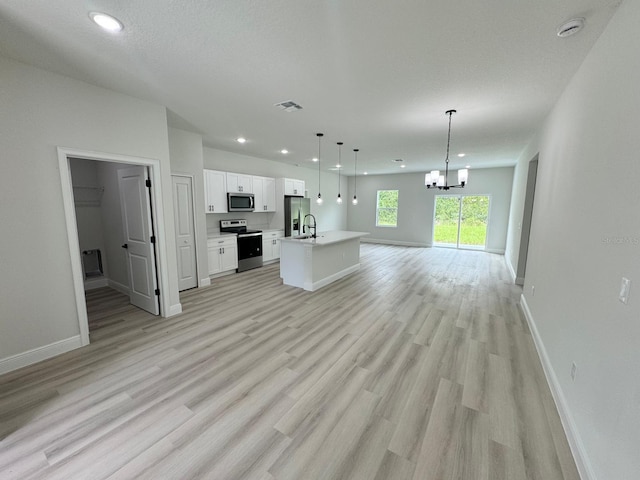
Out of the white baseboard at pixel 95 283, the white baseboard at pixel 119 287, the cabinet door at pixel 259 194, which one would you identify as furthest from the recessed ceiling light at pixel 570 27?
the white baseboard at pixel 95 283

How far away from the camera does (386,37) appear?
198cm

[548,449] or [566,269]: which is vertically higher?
[566,269]

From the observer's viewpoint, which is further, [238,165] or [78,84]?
[238,165]

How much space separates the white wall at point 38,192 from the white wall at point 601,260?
14.8ft

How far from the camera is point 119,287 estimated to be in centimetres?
480

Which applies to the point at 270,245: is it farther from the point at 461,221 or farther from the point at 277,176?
the point at 461,221

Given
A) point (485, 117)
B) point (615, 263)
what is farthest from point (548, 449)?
point (485, 117)

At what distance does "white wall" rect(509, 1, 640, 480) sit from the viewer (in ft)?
4.23

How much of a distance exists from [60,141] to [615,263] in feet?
15.5

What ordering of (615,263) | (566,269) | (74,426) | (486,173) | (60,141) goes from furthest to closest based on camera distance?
(486,173) < (60,141) < (566,269) < (74,426) < (615,263)

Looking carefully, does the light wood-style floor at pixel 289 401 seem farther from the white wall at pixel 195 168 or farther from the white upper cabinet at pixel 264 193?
the white upper cabinet at pixel 264 193

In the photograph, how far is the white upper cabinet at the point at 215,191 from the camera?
553 centimetres

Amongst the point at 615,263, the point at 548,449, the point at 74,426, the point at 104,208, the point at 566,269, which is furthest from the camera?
the point at 104,208

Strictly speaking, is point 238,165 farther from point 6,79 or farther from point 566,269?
point 566,269
